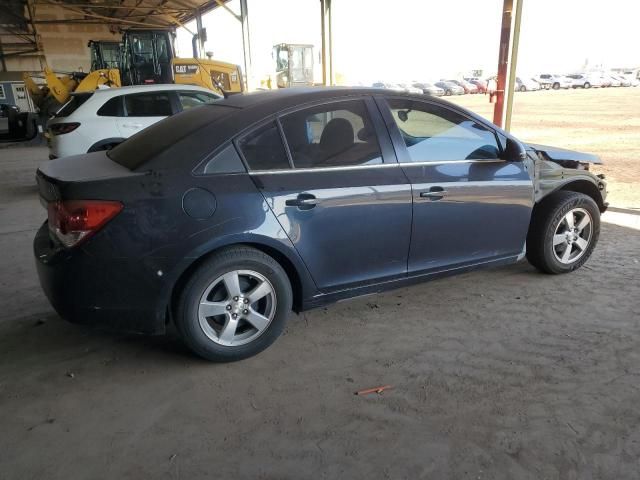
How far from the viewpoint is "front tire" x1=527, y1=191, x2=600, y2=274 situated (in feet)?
13.6

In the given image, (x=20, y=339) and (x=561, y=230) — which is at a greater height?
(x=561, y=230)

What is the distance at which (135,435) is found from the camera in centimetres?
249

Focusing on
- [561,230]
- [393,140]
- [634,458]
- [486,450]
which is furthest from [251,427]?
[561,230]

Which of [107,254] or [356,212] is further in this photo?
[356,212]

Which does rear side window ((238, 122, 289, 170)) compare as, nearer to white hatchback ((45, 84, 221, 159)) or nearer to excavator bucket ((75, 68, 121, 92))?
white hatchback ((45, 84, 221, 159))

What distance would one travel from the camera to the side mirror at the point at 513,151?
3.82m

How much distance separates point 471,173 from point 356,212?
993mm

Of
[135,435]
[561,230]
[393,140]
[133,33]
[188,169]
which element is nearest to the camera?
[135,435]

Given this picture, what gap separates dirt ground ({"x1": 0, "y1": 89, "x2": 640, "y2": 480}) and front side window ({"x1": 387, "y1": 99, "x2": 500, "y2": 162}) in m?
1.13

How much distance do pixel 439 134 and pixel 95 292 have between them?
251 cm

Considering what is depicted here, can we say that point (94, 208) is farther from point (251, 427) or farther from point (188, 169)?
point (251, 427)

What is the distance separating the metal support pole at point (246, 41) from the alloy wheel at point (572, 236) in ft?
49.8

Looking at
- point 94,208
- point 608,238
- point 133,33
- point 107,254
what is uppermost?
point 133,33

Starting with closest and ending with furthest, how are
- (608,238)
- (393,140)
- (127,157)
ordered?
(127,157), (393,140), (608,238)
